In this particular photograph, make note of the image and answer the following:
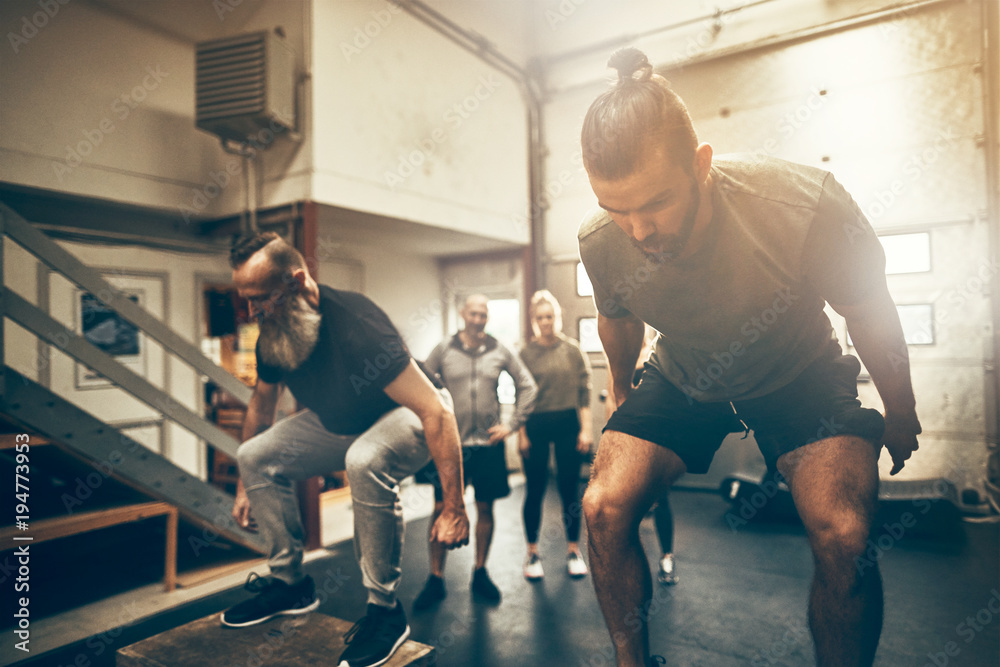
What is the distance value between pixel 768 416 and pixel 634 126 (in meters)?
0.83

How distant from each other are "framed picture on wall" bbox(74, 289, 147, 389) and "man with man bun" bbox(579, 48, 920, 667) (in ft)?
14.6

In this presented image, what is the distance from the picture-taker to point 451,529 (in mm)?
1874

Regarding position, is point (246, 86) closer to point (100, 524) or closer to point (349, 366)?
point (349, 366)

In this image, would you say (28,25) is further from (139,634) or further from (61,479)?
(139,634)

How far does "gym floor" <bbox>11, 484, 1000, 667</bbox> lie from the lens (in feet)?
8.38

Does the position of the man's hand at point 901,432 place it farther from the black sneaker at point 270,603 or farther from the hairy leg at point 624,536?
the black sneaker at point 270,603

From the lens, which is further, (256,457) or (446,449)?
(256,457)

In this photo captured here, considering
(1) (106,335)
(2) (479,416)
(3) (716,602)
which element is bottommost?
(3) (716,602)

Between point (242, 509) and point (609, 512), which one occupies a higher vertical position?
point (609, 512)

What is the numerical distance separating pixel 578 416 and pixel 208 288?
370cm

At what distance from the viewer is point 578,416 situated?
3842 millimetres

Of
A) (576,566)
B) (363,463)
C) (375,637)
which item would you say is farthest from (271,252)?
(576,566)

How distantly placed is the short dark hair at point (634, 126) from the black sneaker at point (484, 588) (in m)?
2.67

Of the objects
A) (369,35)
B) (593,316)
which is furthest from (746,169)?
(593,316)
